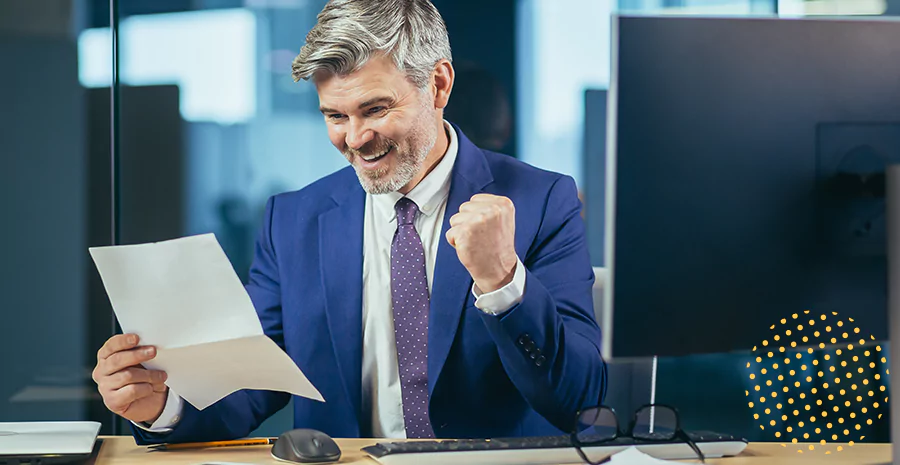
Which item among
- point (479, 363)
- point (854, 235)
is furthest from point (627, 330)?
point (479, 363)

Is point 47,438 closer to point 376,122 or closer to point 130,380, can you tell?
point 130,380

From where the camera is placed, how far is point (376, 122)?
1.67 m

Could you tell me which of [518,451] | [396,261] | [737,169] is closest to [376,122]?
[396,261]

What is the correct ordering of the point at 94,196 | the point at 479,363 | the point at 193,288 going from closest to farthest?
the point at 193,288, the point at 479,363, the point at 94,196

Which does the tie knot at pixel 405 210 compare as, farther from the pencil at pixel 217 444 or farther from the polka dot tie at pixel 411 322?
the pencil at pixel 217 444

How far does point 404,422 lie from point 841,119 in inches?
38.3

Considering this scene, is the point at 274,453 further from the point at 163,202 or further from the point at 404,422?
the point at 163,202

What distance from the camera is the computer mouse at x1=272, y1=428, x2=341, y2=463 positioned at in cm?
120

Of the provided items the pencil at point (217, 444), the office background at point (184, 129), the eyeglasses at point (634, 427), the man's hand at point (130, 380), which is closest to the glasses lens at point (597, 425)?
the eyeglasses at point (634, 427)

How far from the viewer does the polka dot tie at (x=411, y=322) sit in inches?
63.8

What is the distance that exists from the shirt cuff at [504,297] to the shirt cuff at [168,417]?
0.49 m

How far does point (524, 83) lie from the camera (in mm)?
3008

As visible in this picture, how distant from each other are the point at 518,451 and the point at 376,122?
745 mm

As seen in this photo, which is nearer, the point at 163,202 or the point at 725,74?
the point at 725,74
